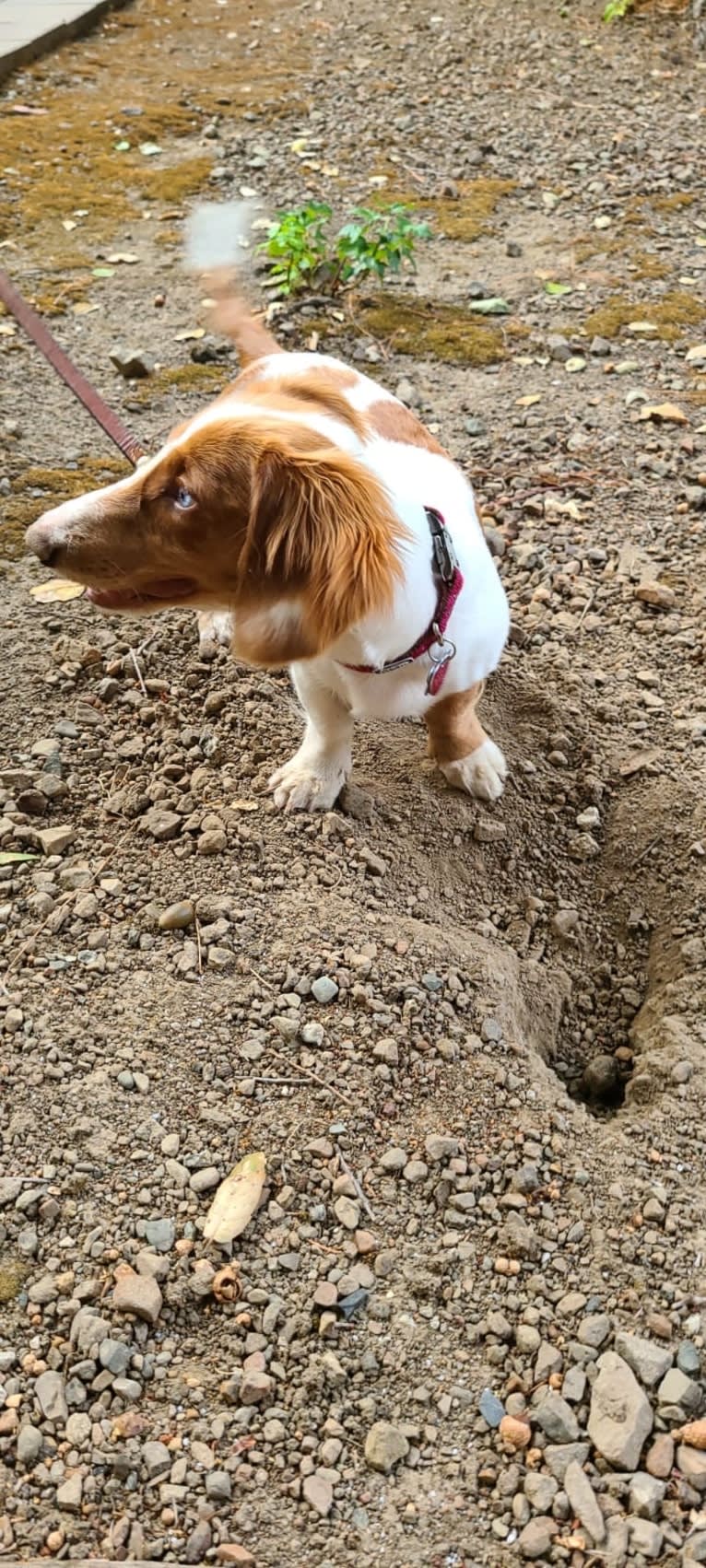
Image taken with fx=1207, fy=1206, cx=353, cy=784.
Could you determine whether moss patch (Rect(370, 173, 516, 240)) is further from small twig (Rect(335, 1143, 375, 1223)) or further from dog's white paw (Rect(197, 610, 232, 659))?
small twig (Rect(335, 1143, 375, 1223))

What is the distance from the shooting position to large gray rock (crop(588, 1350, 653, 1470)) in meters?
2.16

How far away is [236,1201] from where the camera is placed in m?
2.48

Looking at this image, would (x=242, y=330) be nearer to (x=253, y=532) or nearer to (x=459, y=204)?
(x=253, y=532)

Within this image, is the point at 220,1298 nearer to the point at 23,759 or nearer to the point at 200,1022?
the point at 200,1022

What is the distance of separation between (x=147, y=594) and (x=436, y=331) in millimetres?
3168

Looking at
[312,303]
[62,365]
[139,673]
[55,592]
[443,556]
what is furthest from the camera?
[312,303]

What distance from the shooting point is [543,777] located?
364 centimetres

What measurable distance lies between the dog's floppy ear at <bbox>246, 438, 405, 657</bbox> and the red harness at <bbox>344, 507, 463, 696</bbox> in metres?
0.29

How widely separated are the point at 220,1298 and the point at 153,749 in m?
1.64

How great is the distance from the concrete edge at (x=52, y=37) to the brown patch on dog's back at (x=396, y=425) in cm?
608

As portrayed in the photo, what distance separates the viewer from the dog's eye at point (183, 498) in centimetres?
260

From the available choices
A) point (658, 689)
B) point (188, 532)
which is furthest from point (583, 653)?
point (188, 532)

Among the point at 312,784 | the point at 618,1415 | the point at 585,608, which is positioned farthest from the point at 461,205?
the point at 618,1415

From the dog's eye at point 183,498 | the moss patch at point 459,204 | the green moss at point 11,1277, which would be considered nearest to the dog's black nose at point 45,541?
the dog's eye at point 183,498
